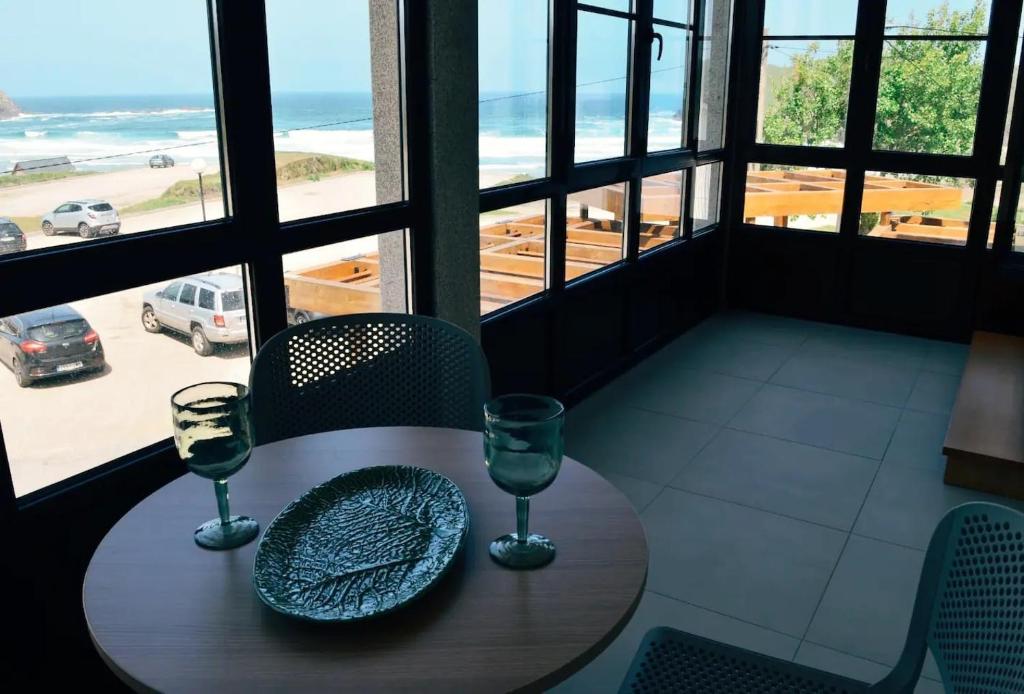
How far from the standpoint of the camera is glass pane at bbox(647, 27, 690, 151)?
13.1 ft

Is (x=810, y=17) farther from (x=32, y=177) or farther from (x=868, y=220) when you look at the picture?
(x=32, y=177)

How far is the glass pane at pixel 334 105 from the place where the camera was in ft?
6.97

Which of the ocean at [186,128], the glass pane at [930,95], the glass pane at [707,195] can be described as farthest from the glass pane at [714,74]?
the ocean at [186,128]

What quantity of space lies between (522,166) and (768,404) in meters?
1.53

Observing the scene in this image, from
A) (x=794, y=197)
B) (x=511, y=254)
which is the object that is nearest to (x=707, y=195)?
(x=794, y=197)

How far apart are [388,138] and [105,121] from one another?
862 mm

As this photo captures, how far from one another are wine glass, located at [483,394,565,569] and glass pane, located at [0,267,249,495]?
1.01m

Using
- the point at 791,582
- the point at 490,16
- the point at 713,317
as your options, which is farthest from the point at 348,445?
the point at 713,317

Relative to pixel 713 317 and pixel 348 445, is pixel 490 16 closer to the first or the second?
pixel 348 445

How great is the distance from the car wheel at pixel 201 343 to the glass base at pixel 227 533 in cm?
82

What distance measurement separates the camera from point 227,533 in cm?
122

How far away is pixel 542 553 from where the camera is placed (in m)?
1.17

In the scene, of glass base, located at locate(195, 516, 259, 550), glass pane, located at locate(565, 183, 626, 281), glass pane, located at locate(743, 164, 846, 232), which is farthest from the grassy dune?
glass pane, located at locate(743, 164, 846, 232)

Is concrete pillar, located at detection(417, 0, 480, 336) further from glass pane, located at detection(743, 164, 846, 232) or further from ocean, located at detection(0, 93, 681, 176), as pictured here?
glass pane, located at detection(743, 164, 846, 232)
